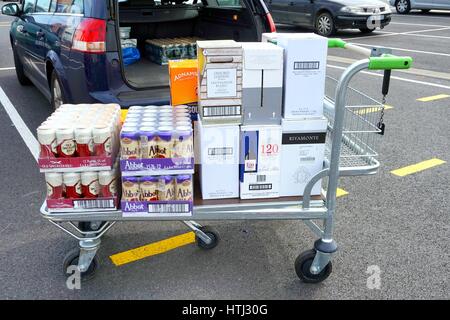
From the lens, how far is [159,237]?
10.5ft

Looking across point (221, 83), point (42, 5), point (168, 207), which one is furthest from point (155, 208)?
point (42, 5)

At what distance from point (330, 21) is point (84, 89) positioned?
974 cm

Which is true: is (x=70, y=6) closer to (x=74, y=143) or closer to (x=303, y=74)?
(x=74, y=143)

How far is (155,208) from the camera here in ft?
8.14

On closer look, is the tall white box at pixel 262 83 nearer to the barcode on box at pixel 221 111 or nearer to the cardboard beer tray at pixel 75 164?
the barcode on box at pixel 221 111

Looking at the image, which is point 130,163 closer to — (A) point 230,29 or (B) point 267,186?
(B) point 267,186

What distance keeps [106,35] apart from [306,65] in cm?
178

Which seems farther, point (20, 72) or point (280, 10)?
point (280, 10)

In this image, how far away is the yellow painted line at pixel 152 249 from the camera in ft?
9.61

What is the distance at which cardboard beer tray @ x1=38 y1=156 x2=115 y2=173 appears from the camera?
237 cm

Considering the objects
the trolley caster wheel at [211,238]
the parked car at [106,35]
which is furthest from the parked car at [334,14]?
the trolley caster wheel at [211,238]

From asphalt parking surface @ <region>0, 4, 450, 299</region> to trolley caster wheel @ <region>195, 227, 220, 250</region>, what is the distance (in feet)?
0.14

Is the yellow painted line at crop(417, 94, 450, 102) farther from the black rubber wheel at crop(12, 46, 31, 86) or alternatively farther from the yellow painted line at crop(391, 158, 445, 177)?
the black rubber wheel at crop(12, 46, 31, 86)

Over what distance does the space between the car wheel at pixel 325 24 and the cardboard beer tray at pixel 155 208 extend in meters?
10.5
